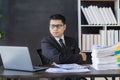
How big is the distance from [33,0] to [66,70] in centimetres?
Result: 231

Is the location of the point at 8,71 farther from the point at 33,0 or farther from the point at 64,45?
the point at 33,0

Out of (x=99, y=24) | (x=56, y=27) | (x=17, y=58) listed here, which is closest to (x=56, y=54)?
(x=56, y=27)

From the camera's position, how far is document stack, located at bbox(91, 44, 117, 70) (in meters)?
2.22

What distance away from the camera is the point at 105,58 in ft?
7.34

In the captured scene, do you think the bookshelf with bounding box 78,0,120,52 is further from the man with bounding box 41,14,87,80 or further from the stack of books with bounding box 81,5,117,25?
the man with bounding box 41,14,87,80

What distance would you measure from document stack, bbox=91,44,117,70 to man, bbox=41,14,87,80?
0.50m

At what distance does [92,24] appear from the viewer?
4.18m

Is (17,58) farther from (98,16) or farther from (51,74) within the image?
(98,16)

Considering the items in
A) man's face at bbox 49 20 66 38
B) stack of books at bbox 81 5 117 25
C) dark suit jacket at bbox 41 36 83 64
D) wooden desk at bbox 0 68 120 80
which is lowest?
wooden desk at bbox 0 68 120 80

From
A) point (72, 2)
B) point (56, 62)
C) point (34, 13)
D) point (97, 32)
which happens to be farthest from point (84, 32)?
point (56, 62)

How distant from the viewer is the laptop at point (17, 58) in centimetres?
209

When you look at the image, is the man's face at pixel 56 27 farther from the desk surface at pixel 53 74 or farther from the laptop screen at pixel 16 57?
the desk surface at pixel 53 74

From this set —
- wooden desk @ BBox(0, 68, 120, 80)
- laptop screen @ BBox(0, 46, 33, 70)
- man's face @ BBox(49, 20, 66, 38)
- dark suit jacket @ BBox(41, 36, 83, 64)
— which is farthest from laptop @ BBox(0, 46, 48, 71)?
man's face @ BBox(49, 20, 66, 38)

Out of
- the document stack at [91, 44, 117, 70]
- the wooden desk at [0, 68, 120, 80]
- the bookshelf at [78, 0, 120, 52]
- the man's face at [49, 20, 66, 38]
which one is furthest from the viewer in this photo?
the bookshelf at [78, 0, 120, 52]
